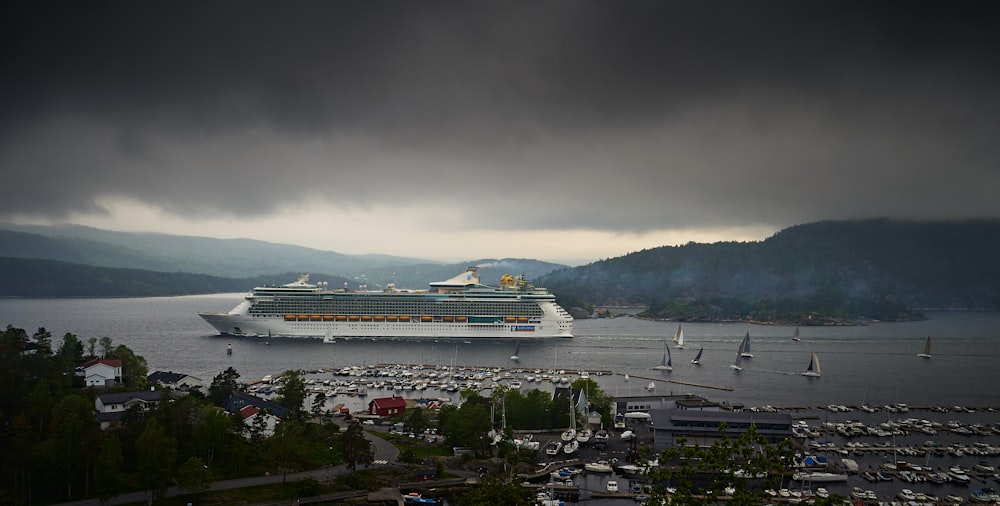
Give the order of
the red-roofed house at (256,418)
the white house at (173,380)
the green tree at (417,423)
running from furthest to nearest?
1. the white house at (173,380)
2. the green tree at (417,423)
3. the red-roofed house at (256,418)

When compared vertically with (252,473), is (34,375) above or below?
above

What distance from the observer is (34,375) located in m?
25.6

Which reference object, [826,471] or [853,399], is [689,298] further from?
[826,471]

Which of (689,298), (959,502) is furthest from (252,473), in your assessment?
(689,298)

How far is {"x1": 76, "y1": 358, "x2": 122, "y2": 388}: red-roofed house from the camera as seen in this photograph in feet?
91.1

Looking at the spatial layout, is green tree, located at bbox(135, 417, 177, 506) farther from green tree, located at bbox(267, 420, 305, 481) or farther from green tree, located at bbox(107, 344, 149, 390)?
green tree, located at bbox(107, 344, 149, 390)

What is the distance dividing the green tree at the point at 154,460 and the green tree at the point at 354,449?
4706 millimetres

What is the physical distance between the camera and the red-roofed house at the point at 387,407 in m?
30.6

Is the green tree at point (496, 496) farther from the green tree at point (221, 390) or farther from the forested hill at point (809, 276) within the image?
the forested hill at point (809, 276)

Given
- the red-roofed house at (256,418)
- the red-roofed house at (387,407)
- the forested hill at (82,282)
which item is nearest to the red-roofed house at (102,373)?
the red-roofed house at (256,418)

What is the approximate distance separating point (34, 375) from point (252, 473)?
10855 mm

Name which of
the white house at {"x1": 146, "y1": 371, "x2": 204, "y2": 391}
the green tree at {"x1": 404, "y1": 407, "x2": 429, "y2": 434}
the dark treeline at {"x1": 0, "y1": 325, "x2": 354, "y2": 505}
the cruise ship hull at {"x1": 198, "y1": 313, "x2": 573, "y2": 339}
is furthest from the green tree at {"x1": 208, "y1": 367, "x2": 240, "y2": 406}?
the cruise ship hull at {"x1": 198, "y1": 313, "x2": 573, "y2": 339}

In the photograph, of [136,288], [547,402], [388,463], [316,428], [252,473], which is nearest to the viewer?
[252,473]

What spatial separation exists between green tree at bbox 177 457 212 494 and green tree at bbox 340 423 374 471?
13.5 feet
